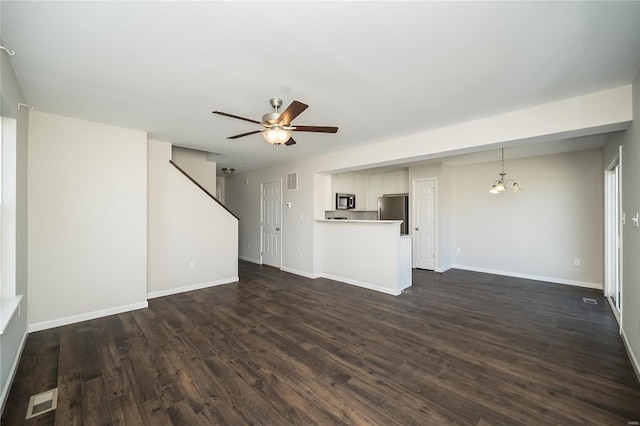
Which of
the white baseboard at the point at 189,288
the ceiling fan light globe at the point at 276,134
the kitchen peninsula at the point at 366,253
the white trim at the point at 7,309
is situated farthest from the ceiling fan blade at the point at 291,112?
the white baseboard at the point at 189,288

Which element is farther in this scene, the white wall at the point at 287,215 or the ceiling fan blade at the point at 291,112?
the white wall at the point at 287,215

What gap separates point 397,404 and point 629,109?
3193mm

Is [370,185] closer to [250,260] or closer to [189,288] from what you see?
[250,260]

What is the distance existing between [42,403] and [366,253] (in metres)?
4.12

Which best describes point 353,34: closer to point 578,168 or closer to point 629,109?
point 629,109

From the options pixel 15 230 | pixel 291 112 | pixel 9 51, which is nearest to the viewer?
pixel 9 51

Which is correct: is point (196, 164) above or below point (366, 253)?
above

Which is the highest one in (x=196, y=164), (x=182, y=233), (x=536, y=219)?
(x=196, y=164)

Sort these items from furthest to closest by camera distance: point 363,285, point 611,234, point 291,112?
point 363,285 < point 611,234 < point 291,112

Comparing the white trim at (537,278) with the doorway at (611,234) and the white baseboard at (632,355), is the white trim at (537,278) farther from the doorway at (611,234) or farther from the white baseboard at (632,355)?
the white baseboard at (632,355)

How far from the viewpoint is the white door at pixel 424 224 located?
6.04 meters

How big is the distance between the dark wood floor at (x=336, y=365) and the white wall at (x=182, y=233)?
0.59 metres

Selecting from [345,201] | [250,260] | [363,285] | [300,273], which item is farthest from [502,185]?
[250,260]

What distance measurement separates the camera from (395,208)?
22.3ft
